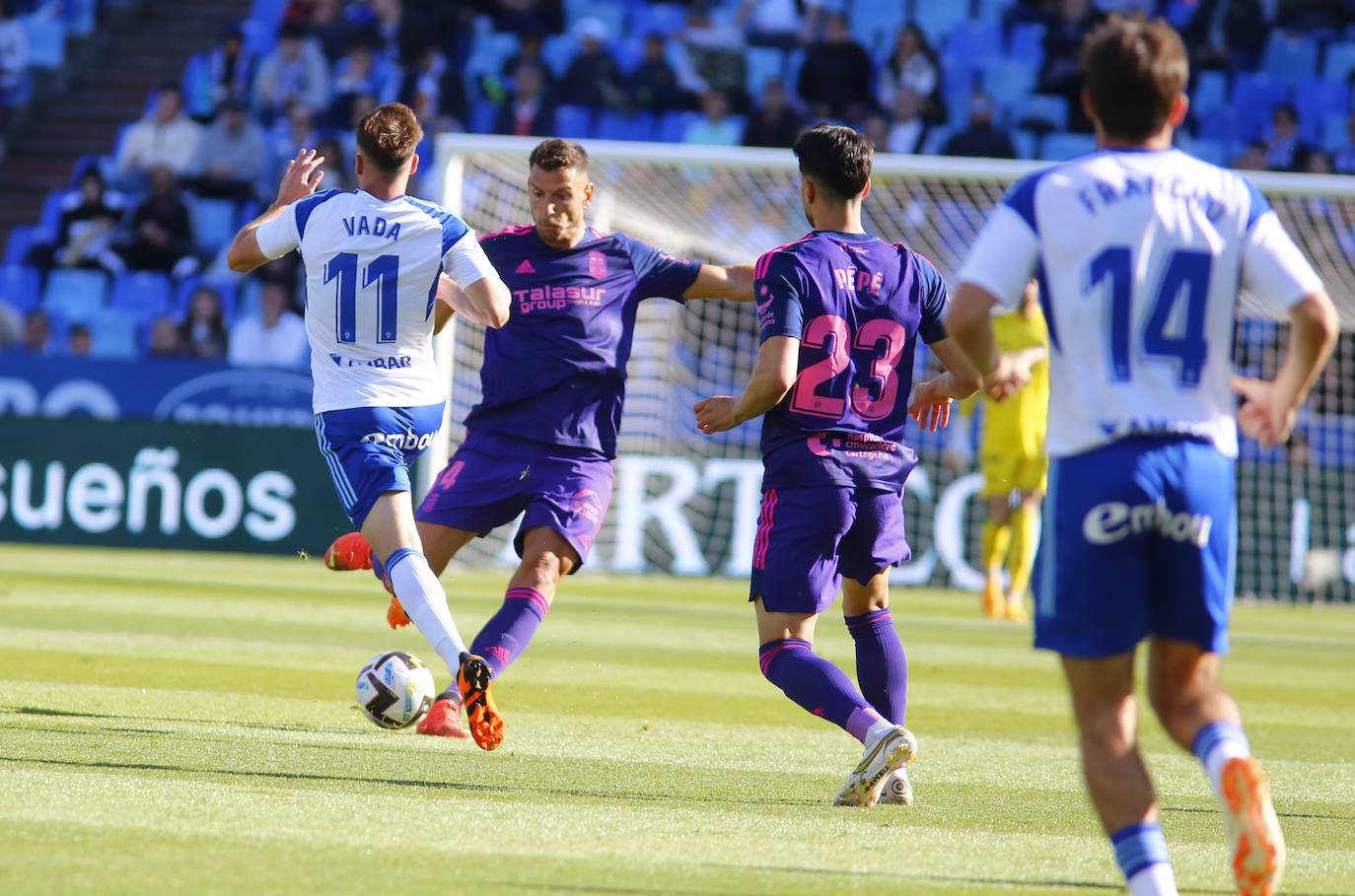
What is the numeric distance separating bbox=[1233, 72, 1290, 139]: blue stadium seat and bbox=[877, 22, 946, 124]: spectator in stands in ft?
10.9

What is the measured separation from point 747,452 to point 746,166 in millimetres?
3169

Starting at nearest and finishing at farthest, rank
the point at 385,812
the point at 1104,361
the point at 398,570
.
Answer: the point at 1104,361, the point at 385,812, the point at 398,570

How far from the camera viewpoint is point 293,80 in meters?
21.7

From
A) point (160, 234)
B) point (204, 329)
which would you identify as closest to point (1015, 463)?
point (204, 329)

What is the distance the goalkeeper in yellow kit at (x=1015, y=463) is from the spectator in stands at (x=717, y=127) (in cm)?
770

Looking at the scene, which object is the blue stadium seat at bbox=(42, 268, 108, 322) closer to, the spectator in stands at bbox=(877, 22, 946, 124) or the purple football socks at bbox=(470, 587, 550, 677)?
the spectator in stands at bbox=(877, 22, 946, 124)

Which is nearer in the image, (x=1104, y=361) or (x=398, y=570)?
(x=1104, y=361)

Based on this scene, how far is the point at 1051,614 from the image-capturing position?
3.71 metres

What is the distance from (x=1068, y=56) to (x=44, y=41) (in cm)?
1331

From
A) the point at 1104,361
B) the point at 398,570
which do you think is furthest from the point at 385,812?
the point at 1104,361

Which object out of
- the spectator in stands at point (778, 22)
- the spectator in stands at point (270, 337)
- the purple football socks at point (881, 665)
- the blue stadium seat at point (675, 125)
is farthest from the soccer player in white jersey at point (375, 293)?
the spectator in stands at point (778, 22)

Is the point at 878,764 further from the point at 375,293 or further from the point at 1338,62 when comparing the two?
the point at 1338,62

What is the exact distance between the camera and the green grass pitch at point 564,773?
163 inches

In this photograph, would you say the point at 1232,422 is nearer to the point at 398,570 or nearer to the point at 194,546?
the point at 398,570
